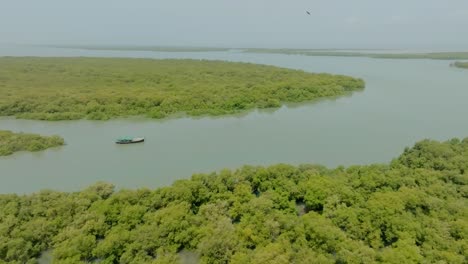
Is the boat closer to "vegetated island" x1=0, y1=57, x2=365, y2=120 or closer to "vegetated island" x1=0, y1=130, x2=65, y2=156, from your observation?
"vegetated island" x1=0, y1=130, x2=65, y2=156

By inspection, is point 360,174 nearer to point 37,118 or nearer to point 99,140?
point 99,140

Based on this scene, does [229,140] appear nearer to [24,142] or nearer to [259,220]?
[259,220]

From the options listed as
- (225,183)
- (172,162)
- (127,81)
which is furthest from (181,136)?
(127,81)

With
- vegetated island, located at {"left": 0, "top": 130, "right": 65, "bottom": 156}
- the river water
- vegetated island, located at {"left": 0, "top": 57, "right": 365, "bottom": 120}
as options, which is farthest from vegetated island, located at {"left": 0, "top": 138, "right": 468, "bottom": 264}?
vegetated island, located at {"left": 0, "top": 57, "right": 365, "bottom": 120}

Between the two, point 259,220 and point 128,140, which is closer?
point 259,220

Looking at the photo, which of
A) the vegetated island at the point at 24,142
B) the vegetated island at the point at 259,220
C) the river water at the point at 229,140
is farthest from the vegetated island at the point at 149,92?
the vegetated island at the point at 259,220

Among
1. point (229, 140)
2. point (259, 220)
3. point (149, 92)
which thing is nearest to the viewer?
point (259, 220)

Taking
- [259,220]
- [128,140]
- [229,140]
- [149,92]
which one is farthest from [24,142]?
[259,220]

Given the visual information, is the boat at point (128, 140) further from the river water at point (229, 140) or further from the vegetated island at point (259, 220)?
the vegetated island at point (259, 220)
